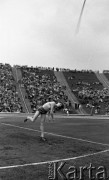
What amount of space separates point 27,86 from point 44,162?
52245mm

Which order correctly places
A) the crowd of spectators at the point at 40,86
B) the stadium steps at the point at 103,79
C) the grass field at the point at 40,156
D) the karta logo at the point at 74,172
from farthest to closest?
the stadium steps at the point at 103,79, the crowd of spectators at the point at 40,86, the grass field at the point at 40,156, the karta logo at the point at 74,172

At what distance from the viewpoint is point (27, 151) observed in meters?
14.2

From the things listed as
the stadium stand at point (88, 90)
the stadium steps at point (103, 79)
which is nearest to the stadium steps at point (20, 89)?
the stadium stand at point (88, 90)

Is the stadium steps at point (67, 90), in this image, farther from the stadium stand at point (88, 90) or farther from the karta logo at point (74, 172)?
the karta logo at point (74, 172)

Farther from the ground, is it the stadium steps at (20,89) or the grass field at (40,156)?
the stadium steps at (20,89)

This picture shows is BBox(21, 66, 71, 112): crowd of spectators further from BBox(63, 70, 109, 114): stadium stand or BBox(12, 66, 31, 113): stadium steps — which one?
BBox(63, 70, 109, 114): stadium stand

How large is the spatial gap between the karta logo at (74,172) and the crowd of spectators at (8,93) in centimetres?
4102

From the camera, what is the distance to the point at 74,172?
A: 10320 millimetres

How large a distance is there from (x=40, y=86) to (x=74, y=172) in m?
54.4

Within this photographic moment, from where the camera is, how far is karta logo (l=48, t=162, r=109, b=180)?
9.95 m

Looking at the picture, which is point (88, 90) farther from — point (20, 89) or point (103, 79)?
point (20, 89)

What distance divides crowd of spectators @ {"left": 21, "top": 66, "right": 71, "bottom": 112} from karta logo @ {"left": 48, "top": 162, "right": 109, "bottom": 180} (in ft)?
145

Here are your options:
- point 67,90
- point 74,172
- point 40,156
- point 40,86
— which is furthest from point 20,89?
point 74,172

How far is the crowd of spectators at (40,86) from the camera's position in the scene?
59884 millimetres
